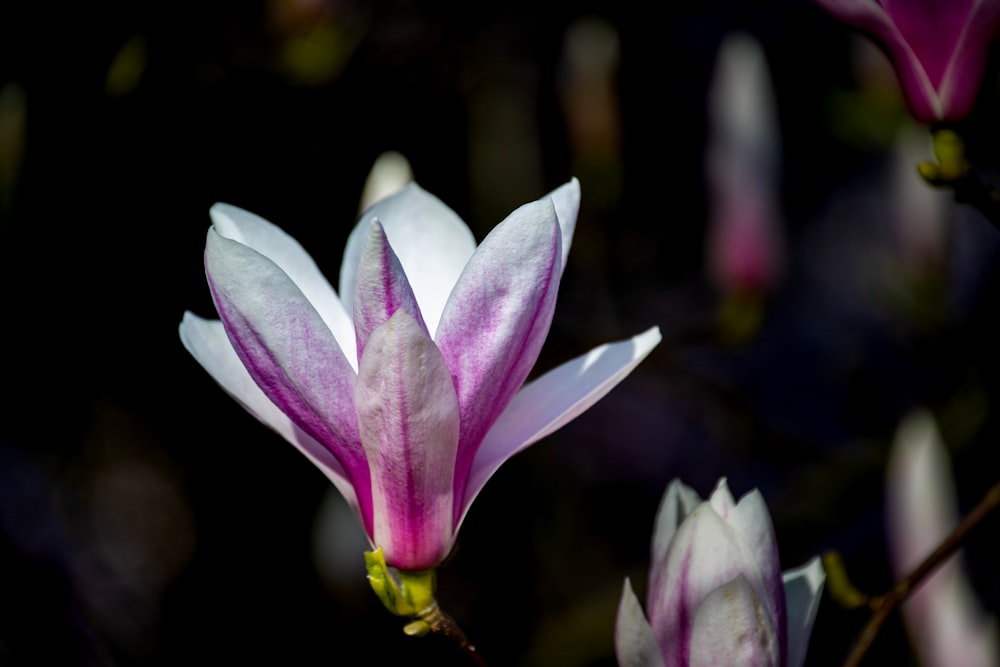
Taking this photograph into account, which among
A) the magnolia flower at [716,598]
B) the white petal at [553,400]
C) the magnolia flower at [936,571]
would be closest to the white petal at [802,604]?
the magnolia flower at [716,598]

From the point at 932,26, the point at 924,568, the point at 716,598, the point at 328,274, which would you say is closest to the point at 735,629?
the point at 716,598

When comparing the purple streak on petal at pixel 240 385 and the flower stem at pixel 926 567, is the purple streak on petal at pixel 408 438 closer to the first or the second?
the purple streak on petal at pixel 240 385

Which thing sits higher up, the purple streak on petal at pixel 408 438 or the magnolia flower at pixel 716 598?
the purple streak on petal at pixel 408 438

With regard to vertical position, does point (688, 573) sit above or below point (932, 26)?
below

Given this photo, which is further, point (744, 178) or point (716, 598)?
point (744, 178)

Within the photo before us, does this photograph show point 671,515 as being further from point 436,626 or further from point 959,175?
point 959,175

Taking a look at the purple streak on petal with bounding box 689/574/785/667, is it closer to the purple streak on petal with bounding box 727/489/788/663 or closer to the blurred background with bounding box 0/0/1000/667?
the purple streak on petal with bounding box 727/489/788/663

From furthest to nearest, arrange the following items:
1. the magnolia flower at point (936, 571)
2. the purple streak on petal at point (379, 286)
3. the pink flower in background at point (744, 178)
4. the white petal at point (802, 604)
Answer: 1. the pink flower in background at point (744, 178)
2. the magnolia flower at point (936, 571)
3. the white petal at point (802, 604)
4. the purple streak on petal at point (379, 286)

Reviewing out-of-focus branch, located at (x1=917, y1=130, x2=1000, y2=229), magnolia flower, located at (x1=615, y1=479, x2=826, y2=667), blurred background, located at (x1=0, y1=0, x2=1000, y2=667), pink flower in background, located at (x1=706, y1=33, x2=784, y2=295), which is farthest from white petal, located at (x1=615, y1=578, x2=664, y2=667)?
pink flower in background, located at (x1=706, y1=33, x2=784, y2=295)
